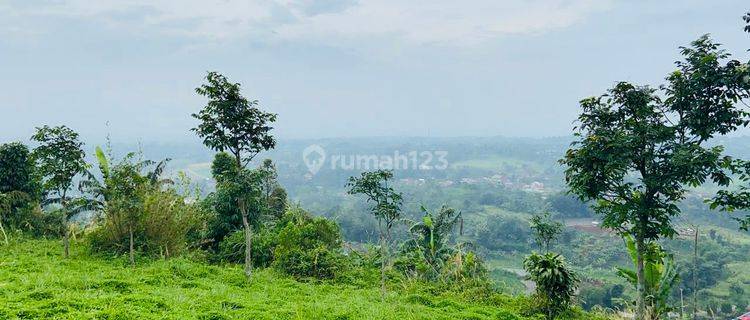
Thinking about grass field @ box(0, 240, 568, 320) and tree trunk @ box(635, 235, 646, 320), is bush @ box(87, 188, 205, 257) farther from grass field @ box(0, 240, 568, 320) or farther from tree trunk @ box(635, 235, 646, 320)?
tree trunk @ box(635, 235, 646, 320)

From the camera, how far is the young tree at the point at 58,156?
449 inches

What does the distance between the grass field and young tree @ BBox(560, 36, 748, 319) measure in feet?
14.3

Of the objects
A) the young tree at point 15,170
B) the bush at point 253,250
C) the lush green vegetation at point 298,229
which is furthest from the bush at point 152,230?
the young tree at point 15,170

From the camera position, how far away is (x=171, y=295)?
8.40 meters

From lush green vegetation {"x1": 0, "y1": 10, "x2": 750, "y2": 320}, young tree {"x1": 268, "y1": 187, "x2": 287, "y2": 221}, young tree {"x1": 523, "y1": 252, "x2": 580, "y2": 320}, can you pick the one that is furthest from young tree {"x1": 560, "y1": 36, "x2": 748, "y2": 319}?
young tree {"x1": 268, "y1": 187, "x2": 287, "y2": 221}

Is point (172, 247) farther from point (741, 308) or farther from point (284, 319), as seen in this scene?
point (741, 308)

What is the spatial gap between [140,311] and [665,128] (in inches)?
389

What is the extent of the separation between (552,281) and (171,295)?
965cm

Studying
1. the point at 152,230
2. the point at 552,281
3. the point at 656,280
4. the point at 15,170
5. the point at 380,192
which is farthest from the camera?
the point at 15,170

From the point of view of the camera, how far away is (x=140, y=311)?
691cm

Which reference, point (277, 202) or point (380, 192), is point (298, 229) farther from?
point (277, 202)

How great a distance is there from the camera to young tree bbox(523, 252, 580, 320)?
1216 cm

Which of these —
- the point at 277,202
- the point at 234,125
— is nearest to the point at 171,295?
the point at 234,125

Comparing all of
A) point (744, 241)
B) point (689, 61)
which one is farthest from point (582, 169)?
point (744, 241)
